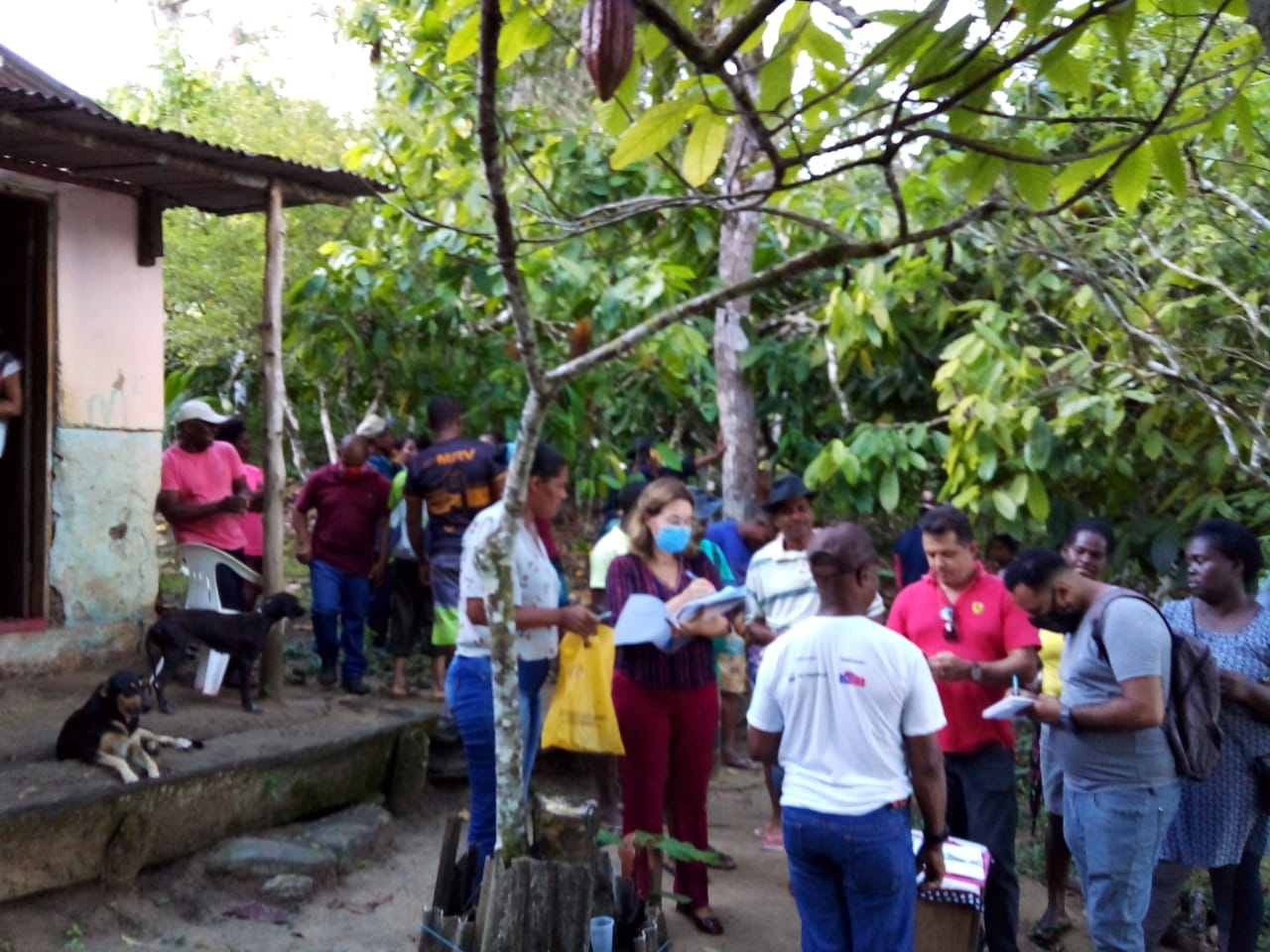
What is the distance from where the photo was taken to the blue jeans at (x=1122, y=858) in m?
3.99

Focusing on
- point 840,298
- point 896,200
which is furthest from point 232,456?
point 896,200

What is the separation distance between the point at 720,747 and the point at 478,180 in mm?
3783

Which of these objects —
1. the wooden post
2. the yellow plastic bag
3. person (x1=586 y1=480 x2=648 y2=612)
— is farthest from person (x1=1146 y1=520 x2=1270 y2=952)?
the wooden post

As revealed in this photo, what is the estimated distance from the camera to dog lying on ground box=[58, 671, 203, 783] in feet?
17.4

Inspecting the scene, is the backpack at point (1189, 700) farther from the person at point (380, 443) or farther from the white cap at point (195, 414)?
the person at point (380, 443)

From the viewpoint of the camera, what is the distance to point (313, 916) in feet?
17.6

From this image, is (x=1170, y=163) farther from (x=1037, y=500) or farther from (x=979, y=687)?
(x=1037, y=500)

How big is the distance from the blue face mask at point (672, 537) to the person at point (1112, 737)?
143cm

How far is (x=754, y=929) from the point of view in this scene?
548 centimetres

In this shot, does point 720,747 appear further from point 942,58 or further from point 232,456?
point 942,58

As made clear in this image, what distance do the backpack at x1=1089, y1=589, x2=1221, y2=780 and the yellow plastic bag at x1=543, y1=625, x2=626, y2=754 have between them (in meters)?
2.02

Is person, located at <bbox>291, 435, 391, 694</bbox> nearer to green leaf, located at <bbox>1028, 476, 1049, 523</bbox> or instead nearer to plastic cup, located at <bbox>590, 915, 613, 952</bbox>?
green leaf, located at <bbox>1028, 476, 1049, 523</bbox>

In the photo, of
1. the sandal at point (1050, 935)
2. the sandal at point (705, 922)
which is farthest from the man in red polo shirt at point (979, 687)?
the sandal at point (705, 922)

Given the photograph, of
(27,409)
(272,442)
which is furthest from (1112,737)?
(27,409)
